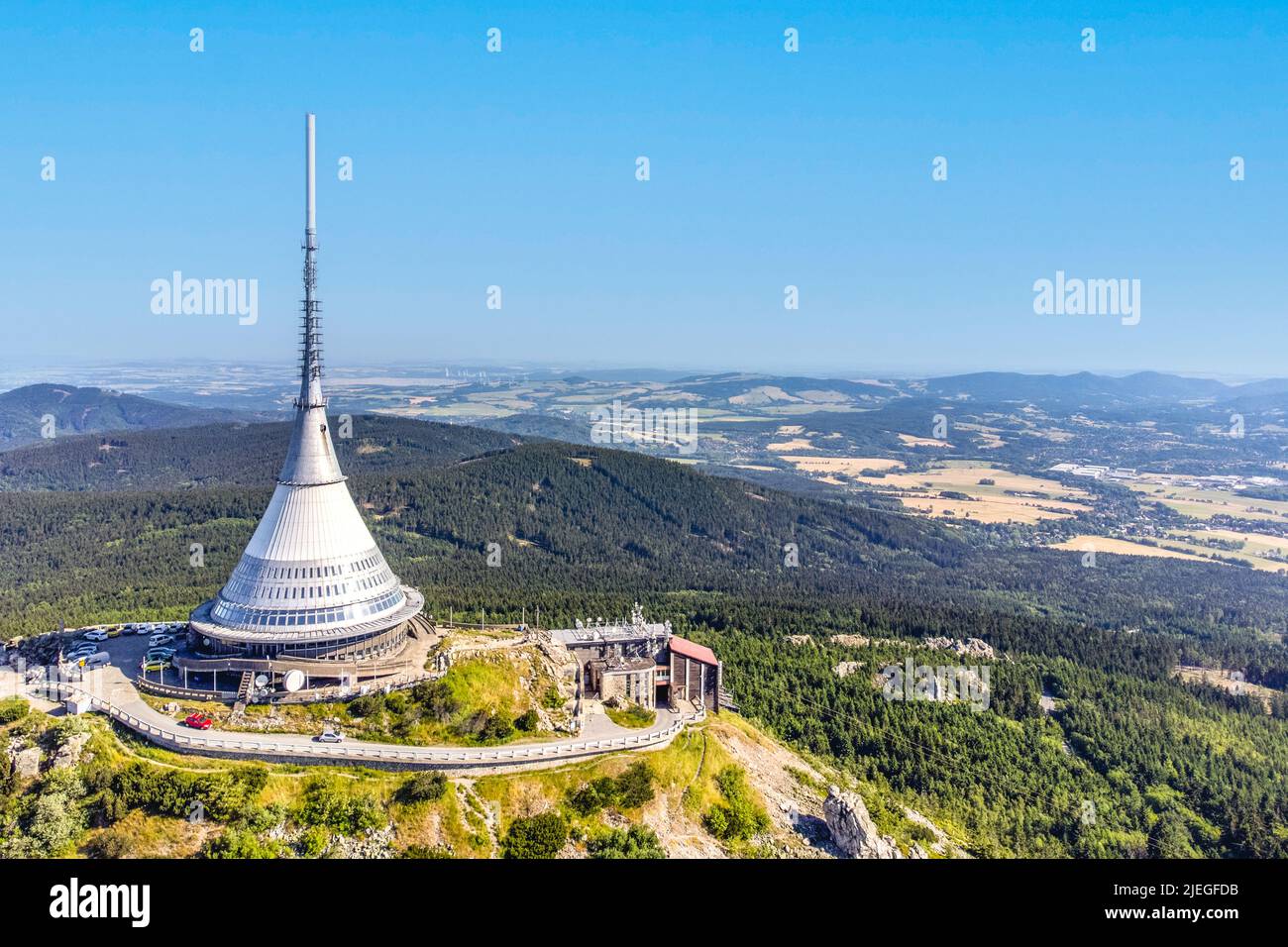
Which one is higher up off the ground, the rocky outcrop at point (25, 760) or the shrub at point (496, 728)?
the rocky outcrop at point (25, 760)

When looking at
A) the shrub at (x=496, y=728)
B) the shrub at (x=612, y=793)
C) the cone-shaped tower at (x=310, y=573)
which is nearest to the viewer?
the shrub at (x=612, y=793)

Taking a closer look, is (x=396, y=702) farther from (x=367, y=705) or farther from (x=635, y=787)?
(x=635, y=787)

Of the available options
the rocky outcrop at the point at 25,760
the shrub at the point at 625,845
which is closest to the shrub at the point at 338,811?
the shrub at the point at 625,845

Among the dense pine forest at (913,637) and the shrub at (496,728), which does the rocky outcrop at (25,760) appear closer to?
the shrub at (496,728)

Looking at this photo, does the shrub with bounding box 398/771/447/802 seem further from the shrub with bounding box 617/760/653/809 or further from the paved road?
the shrub with bounding box 617/760/653/809

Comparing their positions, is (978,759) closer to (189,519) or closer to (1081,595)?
(1081,595)

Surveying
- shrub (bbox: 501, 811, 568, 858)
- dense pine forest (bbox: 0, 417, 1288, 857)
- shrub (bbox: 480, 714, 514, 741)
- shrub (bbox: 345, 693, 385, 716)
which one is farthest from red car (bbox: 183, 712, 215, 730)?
dense pine forest (bbox: 0, 417, 1288, 857)
